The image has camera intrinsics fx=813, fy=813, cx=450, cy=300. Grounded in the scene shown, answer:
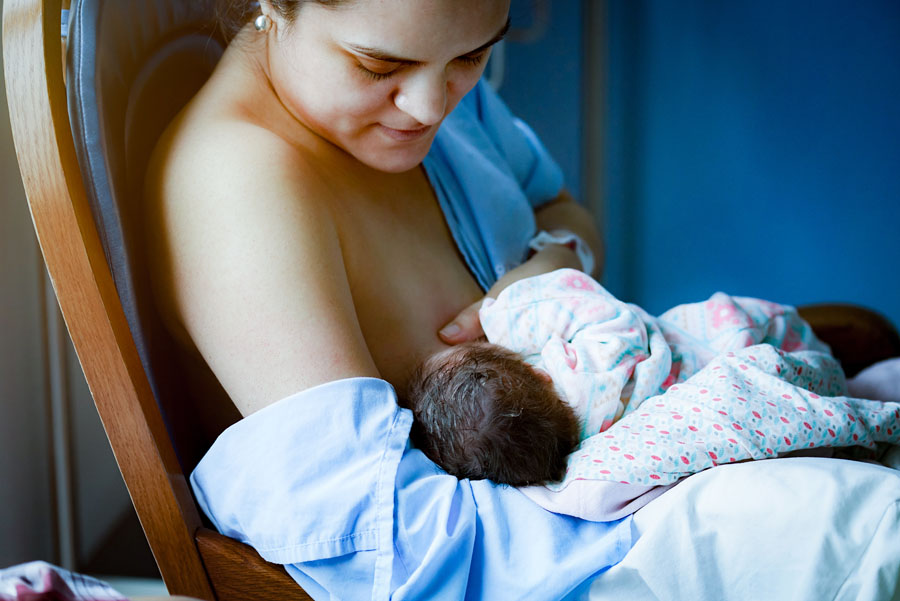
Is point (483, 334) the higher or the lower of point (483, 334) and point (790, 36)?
the lower

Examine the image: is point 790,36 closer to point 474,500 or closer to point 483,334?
point 483,334

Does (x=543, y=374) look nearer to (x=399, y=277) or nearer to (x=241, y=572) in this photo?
(x=399, y=277)

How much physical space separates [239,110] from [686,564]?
67 centimetres

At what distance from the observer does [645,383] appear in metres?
0.94

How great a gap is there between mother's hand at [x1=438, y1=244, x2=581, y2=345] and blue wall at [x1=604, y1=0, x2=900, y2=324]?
1.88 meters

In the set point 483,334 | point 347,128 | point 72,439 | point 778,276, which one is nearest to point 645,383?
point 483,334

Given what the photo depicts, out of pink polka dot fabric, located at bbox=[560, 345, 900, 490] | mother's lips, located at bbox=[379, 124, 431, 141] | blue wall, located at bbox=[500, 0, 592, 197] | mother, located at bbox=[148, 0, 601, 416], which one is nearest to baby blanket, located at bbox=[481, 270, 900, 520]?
pink polka dot fabric, located at bbox=[560, 345, 900, 490]

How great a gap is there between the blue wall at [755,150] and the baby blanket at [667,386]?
1882 mm

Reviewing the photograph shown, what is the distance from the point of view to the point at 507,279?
115 centimetres

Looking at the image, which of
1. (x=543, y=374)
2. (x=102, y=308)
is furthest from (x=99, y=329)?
(x=543, y=374)

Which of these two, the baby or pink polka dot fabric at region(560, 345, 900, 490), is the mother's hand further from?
pink polka dot fabric at region(560, 345, 900, 490)

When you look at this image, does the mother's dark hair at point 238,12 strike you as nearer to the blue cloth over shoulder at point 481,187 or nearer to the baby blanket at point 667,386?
the blue cloth over shoulder at point 481,187

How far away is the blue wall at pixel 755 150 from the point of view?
9.07 ft

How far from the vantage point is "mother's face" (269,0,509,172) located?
2.69ft
